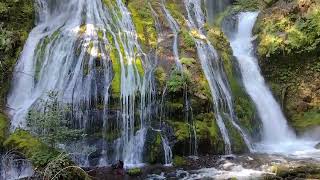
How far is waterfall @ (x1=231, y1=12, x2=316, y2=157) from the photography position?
14.5 metres

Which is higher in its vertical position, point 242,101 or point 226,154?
point 242,101

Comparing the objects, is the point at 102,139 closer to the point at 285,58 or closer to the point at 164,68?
the point at 164,68

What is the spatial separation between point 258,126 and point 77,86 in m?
6.59

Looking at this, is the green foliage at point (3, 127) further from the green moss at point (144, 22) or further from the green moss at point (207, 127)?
the green moss at point (207, 127)

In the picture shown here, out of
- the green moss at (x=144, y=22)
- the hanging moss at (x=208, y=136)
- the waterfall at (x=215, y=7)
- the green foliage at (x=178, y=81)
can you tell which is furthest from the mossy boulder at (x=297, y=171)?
the waterfall at (x=215, y=7)

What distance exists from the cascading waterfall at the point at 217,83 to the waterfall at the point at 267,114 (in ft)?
4.22

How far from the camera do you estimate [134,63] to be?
14.4 meters

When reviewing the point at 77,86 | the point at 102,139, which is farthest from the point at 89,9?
the point at 102,139

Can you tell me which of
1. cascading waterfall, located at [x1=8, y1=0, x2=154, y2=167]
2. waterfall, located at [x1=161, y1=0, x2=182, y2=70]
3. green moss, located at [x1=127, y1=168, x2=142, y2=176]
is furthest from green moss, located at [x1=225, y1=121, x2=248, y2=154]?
green moss, located at [x1=127, y1=168, x2=142, y2=176]

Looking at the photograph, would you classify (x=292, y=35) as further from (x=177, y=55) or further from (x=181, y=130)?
(x=181, y=130)

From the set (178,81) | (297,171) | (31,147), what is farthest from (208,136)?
(31,147)

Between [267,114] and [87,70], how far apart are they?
6.98 metres

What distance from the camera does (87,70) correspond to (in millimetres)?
13797

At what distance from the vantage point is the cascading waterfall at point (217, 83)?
13.9 meters
